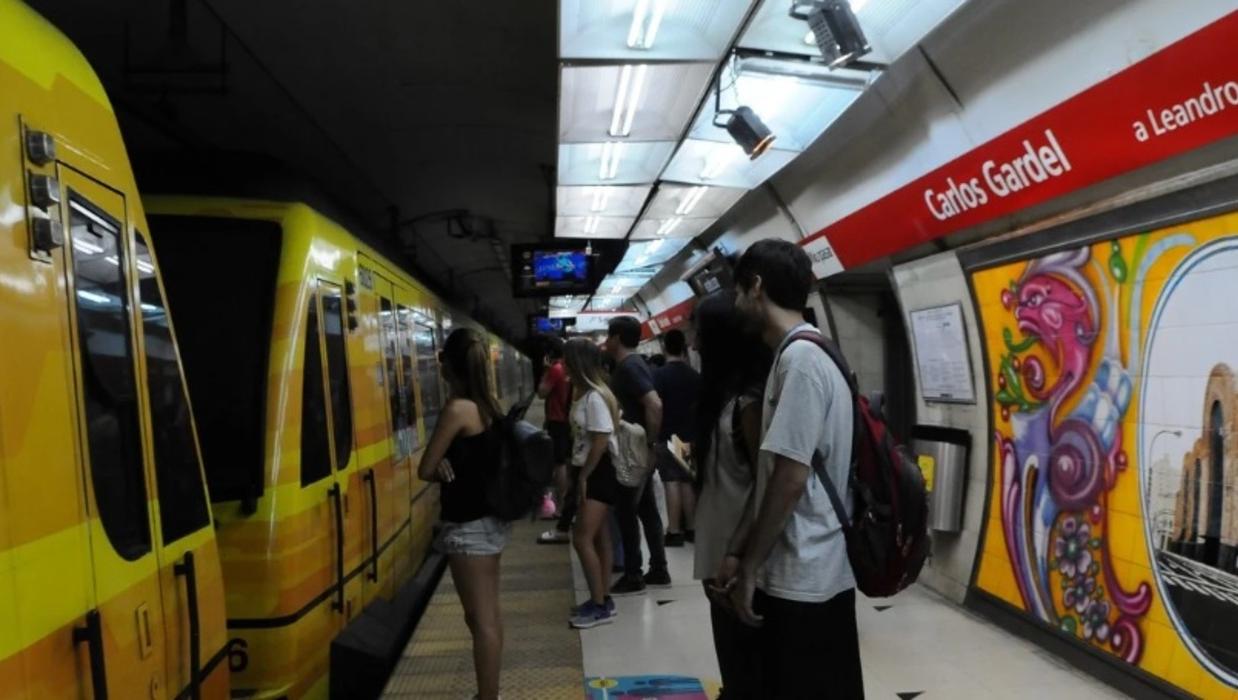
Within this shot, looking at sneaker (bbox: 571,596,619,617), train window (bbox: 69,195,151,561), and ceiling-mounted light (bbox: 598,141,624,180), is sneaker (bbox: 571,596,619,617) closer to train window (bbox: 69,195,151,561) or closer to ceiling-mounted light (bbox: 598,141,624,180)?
ceiling-mounted light (bbox: 598,141,624,180)

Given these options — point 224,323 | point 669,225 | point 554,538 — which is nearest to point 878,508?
point 224,323

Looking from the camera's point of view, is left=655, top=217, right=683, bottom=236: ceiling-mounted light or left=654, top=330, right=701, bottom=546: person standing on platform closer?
left=654, top=330, right=701, bottom=546: person standing on platform

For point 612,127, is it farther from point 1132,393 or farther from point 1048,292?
point 1132,393

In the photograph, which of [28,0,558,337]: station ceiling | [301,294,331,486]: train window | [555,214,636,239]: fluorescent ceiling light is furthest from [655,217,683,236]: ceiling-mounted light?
[301,294,331,486]: train window

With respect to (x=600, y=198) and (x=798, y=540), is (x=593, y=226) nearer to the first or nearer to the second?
(x=600, y=198)

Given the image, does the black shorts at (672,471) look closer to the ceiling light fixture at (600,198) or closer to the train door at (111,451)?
the ceiling light fixture at (600,198)

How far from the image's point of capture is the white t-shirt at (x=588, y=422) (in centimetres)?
509

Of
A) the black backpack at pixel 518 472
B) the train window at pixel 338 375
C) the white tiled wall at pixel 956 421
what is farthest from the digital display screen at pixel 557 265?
the black backpack at pixel 518 472

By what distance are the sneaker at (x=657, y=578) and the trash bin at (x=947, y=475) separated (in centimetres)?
189

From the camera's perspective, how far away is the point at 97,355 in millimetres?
2201

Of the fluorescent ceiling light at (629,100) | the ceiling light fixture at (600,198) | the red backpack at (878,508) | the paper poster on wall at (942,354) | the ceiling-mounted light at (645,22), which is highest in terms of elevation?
the ceiling-mounted light at (645,22)

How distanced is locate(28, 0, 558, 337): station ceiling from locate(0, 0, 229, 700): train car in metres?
1.78

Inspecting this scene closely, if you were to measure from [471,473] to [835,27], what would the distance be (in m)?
2.76

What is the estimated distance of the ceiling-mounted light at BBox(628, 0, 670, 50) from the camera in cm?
420
